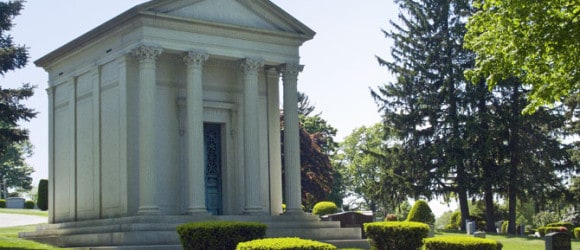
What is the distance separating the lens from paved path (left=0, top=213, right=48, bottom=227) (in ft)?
127

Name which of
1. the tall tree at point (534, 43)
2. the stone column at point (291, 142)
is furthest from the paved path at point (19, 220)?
the tall tree at point (534, 43)

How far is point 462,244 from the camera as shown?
20.7m

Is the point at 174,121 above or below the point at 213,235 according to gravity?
above

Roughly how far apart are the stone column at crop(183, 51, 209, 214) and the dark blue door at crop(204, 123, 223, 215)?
233 cm

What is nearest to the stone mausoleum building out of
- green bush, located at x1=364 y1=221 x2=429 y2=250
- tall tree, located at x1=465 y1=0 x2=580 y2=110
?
green bush, located at x1=364 y1=221 x2=429 y2=250

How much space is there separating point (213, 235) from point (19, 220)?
2197cm

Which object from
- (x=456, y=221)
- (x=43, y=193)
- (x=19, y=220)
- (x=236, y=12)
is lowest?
(x=456, y=221)

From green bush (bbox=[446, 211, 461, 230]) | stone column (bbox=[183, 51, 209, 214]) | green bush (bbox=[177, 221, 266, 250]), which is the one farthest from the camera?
green bush (bbox=[446, 211, 461, 230])

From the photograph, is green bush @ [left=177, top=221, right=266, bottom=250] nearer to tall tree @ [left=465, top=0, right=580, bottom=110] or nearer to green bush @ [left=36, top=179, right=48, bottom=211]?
tall tree @ [left=465, top=0, right=580, bottom=110]

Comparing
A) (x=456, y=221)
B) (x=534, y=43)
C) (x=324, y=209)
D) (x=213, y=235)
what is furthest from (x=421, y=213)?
(x=534, y=43)

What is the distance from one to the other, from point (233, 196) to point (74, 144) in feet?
21.1

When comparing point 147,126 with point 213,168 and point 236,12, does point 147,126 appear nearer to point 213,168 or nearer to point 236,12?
point 213,168

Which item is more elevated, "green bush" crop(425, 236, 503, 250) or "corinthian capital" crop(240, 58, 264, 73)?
"corinthian capital" crop(240, 58, 264, 73)

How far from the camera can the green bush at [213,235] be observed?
2181 centimetres
